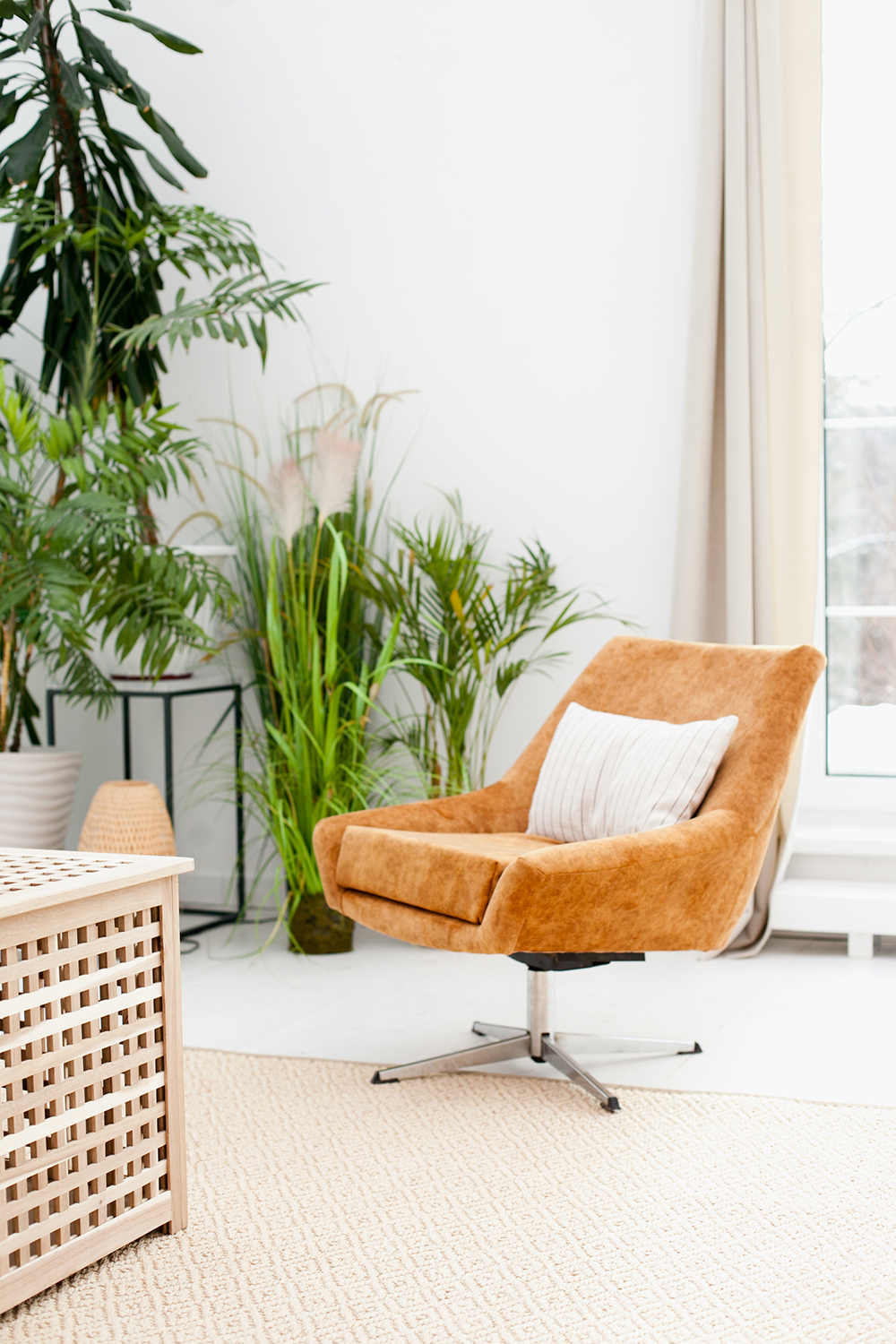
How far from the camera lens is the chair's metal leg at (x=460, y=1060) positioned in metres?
2.35

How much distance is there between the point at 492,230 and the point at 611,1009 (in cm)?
215

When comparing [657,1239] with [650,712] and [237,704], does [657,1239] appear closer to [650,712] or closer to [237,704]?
[650,712]

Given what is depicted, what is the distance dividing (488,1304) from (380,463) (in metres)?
2.62

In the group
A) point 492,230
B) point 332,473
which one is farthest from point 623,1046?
point 492,230

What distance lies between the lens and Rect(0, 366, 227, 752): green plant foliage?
3.05 metres

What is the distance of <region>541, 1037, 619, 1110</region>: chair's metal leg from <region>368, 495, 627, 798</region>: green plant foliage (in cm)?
101

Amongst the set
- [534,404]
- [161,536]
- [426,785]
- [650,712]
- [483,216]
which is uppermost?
[483,216]

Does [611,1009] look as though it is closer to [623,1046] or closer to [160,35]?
[623,1046]

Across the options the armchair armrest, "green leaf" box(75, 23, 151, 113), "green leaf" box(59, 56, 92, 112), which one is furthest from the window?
"green leaf" box(59, 56, 92, 112)

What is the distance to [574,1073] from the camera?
230cm

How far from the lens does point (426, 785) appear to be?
134 inches

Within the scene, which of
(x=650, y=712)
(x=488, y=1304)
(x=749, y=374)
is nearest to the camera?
(x=488, y=1304)

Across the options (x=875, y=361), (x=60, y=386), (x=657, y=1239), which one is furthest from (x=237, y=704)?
(x=657, y=1239)

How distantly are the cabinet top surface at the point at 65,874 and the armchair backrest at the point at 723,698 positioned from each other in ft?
3.43
